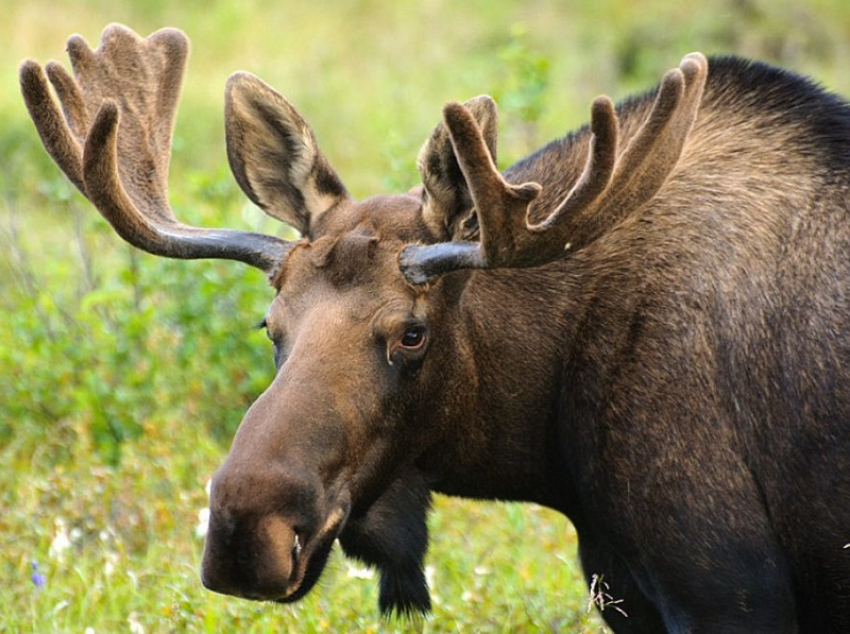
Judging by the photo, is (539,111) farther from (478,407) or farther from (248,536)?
(248,536)

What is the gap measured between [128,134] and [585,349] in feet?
4.99

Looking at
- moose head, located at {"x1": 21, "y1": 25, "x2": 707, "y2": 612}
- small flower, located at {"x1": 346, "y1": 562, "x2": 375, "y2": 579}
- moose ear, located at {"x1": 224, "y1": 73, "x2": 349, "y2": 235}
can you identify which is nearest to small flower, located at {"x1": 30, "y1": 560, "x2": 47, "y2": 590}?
small flower, located at {"x1": 346, "y1": 562, "x2": 375, "y2": 579}

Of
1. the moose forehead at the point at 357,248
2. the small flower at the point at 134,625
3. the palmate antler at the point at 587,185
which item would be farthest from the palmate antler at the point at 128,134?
the small flower at the point at 134,625

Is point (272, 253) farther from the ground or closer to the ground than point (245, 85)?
closer to the ground

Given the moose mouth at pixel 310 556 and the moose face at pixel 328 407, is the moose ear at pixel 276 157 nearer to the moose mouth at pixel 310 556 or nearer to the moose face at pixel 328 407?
the moose face at pixel 328 407

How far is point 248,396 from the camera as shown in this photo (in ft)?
22.9

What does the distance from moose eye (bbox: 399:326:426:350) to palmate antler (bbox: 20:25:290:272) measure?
17.6 inches

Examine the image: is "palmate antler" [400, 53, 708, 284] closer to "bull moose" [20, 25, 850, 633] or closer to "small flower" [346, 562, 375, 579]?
"bull moose" [20, 25, 850, 633]

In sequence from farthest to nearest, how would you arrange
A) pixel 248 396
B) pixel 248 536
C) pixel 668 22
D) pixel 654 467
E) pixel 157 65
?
1. pixel 668 22
2. pixel 248 396
3. pixel 157 65
4. pixel 654 467
5. pixel 248 536

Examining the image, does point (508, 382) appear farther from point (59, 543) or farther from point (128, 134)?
point (59, 543)

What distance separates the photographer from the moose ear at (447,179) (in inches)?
163

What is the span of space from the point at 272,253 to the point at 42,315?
3358mm

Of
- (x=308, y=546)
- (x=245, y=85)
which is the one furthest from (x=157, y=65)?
(x=308, y=546)

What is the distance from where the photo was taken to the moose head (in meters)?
3.76
